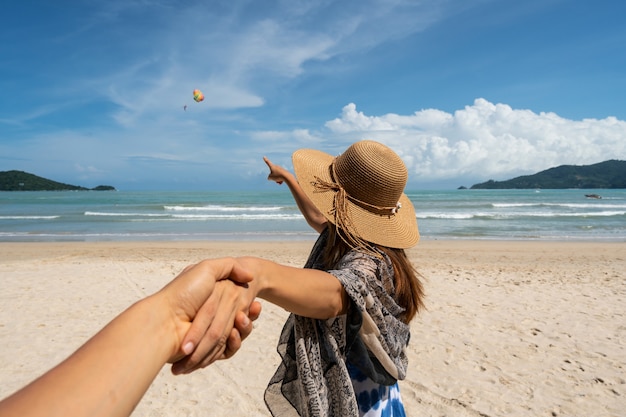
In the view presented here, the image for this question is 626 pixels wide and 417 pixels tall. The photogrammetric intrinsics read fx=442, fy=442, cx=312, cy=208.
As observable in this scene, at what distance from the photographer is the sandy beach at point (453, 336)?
14.5ft

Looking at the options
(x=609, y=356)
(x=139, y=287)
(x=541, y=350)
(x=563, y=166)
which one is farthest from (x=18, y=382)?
(x=563, y=166)

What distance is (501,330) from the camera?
635 cm

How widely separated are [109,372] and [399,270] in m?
1.20

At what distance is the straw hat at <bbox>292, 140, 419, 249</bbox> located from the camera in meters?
1.67

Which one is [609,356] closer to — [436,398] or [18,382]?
[436,398]

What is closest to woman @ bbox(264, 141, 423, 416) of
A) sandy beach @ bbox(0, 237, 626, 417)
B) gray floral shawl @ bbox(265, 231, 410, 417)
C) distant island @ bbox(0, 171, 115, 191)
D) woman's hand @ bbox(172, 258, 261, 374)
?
gray floral shawl @ bbox(265, 231, 410, 417)

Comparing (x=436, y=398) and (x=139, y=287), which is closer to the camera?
(x=436, y=398)

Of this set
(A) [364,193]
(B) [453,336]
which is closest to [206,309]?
(A) [364,193]

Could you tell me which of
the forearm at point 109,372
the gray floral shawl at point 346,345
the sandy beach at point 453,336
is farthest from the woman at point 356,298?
the sandy beach at point 453,336

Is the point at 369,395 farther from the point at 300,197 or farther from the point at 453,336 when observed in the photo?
the point at 453,336

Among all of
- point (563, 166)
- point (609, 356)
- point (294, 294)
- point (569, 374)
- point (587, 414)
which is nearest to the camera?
point (294, 294)

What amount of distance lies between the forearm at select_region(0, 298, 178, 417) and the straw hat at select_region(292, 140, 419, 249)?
2.98ft

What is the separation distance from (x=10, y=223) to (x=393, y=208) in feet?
92.6

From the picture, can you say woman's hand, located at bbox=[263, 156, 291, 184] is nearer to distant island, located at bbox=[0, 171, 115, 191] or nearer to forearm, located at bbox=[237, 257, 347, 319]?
forearm, located at bbox=[237, 257, 347, 319]
